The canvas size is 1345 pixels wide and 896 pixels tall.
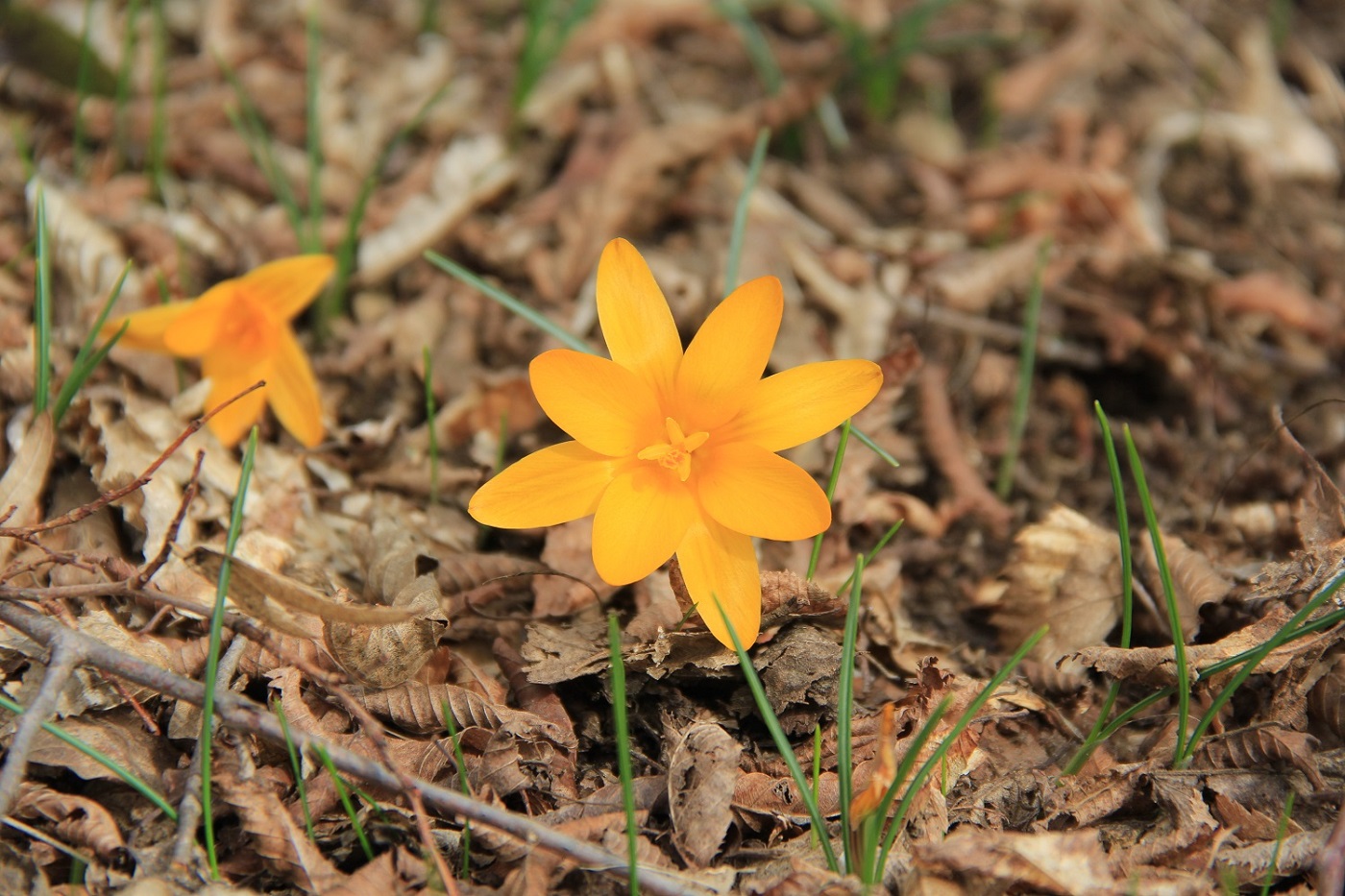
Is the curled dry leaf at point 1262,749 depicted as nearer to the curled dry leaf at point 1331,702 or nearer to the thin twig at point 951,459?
the curled dry leaf at point 1331,702

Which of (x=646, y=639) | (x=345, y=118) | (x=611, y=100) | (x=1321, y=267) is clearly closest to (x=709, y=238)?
(x=611, y=100)

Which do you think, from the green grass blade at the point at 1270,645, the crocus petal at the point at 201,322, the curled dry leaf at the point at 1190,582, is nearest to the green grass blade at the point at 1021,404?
the curled dry leaf at the point at 1190,582

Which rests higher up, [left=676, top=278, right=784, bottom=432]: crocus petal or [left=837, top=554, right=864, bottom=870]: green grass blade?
[left=676, top=278, right=784, bottom=432]: crocus petal

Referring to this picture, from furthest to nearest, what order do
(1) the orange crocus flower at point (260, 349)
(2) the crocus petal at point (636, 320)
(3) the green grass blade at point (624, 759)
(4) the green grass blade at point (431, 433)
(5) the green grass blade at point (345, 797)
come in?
(1) the orange crocus flower at point (260, 349) < (4) the green grass blade at point (431, 433) < (2) the crocus petal at point (636, 320) < (5) the green grass blade at point (345, 797) < (3) the green grass blade at point (624, 759)

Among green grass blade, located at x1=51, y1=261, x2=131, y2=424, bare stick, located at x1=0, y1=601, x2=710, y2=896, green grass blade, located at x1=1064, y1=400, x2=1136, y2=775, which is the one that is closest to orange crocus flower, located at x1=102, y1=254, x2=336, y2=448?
green grass blade, located at x1=51, y1=261, x2=131, y2=424

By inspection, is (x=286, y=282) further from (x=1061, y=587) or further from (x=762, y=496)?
(x=1061, y=587)

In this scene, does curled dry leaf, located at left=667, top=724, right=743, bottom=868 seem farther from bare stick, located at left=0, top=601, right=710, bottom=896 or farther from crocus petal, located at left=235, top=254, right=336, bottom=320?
crocus petal, located at left=235, top=254, right=336, bottom=320
